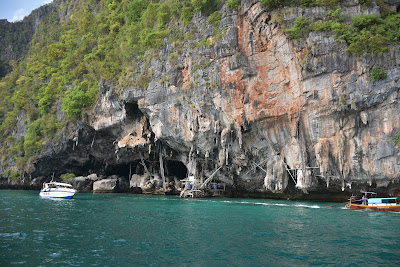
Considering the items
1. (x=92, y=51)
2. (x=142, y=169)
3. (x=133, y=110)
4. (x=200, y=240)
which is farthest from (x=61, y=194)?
(x=92, y=51)

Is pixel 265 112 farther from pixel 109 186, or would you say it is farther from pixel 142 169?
pixel 109 186

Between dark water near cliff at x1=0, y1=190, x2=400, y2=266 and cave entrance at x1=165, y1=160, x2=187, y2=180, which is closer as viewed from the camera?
dark water near cliff at x1=0, y1=190, x2=400, y2=266

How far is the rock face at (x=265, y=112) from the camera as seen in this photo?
26.3m

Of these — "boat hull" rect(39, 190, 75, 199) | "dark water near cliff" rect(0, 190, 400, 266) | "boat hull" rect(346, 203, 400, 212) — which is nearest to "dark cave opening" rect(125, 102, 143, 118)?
"boat hull" rect(39, 190, 75, 199)

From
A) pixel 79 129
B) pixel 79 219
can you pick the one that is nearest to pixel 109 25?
pixel 79 129

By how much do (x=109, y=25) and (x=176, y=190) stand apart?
32.1m

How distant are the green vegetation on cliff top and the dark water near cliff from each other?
16.4 m

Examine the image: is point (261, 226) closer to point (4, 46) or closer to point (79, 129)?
point (79, 129)

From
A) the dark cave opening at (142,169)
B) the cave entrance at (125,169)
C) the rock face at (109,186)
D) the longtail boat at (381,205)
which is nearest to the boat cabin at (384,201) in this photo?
the longtail boat at (381,205)

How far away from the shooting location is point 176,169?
49.3m

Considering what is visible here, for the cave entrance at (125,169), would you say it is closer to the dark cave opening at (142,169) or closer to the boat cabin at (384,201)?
the dark cave opening at (142,169)

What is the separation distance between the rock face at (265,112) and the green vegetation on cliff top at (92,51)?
1355 mm

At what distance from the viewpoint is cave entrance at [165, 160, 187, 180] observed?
4791 cm

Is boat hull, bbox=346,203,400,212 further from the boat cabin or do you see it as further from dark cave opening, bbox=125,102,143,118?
dark cave opening, bbox=125,102,143,118
